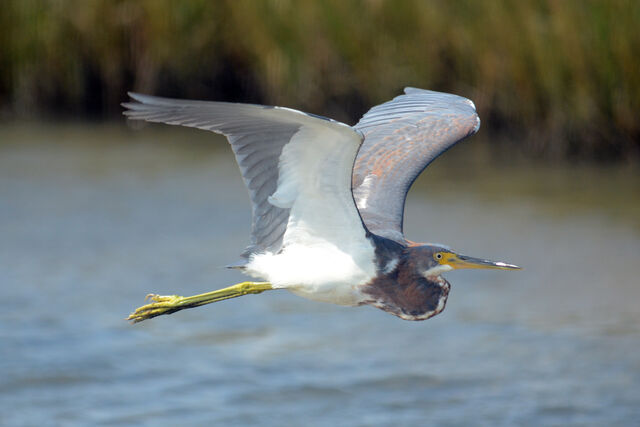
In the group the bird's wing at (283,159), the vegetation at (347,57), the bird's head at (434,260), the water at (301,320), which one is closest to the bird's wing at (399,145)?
the bird's head at (434,260)

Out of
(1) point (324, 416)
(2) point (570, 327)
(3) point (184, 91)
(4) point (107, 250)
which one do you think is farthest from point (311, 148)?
(3) point (184, 91)

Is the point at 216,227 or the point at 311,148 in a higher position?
the point at 311,148

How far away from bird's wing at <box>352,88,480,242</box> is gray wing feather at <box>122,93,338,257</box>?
54 cm

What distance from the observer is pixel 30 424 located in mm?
7238

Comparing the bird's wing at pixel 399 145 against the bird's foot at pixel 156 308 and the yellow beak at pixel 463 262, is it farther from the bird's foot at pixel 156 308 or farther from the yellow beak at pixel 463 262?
the bird's foot at pixel 156 308

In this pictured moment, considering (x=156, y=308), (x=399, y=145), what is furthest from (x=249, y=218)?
(x=156, y=308)

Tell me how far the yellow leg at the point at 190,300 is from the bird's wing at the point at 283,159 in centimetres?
22

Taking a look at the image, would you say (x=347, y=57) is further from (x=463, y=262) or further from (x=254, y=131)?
(x=254, y=131)

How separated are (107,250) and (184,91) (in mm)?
3691

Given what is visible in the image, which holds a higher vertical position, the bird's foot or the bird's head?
the bird's head

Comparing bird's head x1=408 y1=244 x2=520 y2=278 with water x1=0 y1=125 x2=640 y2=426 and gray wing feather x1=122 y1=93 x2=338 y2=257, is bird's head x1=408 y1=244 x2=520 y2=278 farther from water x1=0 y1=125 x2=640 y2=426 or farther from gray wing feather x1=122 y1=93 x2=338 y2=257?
water x1=0 y1=125 x2=640 y2=426

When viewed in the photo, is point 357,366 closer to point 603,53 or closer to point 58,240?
point 58,240

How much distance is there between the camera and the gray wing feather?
4.70 metres

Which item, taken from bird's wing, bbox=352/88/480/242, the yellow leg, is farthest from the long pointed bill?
Result: the yellow leg
